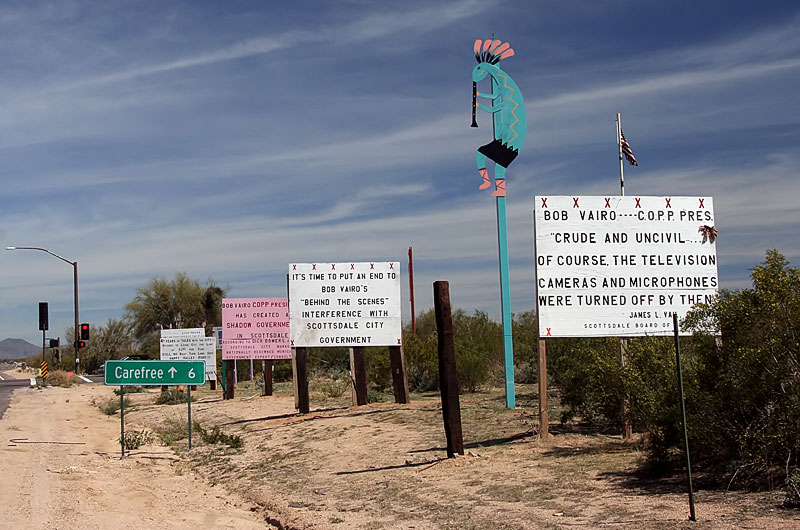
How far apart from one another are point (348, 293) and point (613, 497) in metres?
12.6

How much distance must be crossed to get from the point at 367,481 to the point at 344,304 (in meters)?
9.22

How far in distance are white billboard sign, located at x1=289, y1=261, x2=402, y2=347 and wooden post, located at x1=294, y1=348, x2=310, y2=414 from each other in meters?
0.76

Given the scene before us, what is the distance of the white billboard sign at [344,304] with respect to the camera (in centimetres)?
2084

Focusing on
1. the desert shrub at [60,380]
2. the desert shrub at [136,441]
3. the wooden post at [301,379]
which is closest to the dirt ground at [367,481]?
the desert shrub at [136,441]

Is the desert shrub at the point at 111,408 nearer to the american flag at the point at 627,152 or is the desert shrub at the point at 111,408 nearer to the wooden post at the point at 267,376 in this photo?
the wooden post at the point at 267,376

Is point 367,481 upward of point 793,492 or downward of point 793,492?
downward

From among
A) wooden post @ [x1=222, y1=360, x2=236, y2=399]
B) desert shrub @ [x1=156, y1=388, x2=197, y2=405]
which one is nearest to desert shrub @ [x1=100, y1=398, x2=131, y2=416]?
desert shrub @ [x1=156, y1=388, x2=197, y2=405]

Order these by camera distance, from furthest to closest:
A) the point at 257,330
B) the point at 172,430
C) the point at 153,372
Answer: the point at 257,330 < the point at 172,430 < the point at 153,372

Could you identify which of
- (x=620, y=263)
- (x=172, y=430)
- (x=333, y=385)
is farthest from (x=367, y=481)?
(x=333, y=385)

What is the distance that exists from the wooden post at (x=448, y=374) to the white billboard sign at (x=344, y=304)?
26.7 feet

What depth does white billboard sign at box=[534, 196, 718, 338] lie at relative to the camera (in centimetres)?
1340

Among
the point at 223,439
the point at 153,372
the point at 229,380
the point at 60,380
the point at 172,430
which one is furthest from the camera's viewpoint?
the point at 60,380

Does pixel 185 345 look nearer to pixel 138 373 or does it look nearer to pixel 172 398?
pixel 172 398

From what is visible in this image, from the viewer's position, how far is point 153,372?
1714cm
